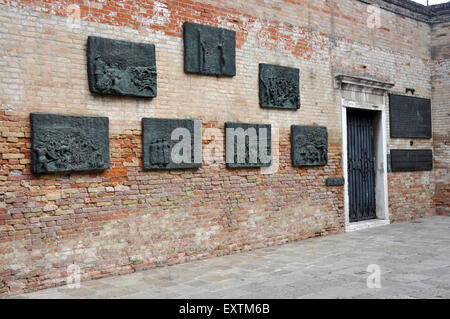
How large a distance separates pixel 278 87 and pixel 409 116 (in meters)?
4.48

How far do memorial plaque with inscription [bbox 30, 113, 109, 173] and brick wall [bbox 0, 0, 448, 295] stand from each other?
0.11 m

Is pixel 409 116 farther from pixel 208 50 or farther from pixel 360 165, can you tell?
pixel 208 50

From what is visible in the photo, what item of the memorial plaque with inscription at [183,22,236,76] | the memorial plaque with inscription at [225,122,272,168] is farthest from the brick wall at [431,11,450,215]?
the memorial plaque with inscription at [183,22,236,76]

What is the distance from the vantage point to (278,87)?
8.07 m

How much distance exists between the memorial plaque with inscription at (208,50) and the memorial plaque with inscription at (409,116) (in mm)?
4809

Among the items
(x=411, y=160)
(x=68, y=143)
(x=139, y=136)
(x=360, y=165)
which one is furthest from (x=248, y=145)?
(x=411, y=160)

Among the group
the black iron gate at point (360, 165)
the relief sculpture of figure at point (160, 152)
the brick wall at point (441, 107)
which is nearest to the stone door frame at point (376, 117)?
the black iron gate at point (360, 165)

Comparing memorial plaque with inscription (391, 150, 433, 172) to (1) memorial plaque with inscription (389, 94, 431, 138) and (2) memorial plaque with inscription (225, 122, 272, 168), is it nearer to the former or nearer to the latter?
(1) memorial plaque with inscription (389, 94, 431, 138)

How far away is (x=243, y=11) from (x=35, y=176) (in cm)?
425

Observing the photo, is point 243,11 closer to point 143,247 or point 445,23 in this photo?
point 143,247

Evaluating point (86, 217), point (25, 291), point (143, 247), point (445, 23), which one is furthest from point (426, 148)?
point (25, 291)

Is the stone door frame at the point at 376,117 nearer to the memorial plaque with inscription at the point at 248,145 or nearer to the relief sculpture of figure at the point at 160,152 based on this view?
the memorial plaque with inscription at the point at 248,145

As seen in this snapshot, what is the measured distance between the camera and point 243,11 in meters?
7.68

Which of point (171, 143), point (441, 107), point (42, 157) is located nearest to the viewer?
point (42, 157)
